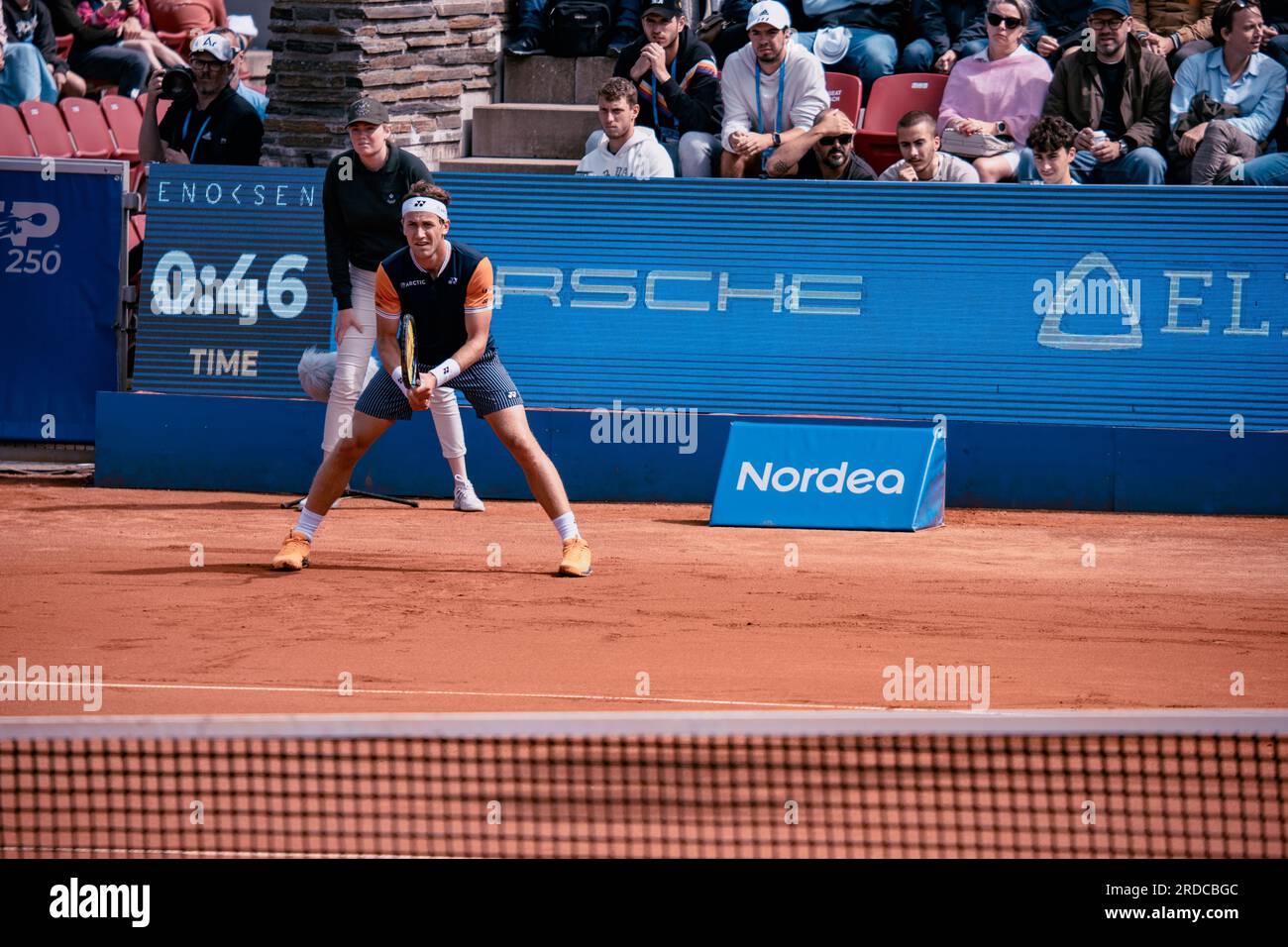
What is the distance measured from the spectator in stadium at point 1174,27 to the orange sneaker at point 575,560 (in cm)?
601

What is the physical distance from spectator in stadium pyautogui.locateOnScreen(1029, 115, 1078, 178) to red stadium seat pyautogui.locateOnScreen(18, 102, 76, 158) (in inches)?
316

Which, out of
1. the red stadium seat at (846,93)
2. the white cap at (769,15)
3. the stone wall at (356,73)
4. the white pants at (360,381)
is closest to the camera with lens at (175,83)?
the stone wall at (356,73)

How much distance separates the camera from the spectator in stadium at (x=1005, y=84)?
11898mm

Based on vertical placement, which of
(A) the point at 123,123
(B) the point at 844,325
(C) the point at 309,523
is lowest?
(C) the point at 309,523

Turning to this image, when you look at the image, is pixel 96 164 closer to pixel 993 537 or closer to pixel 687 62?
pixel 687 62

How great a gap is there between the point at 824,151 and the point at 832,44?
7.14 feet

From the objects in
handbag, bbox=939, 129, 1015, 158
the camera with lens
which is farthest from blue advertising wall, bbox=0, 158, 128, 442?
handbag, bbox=939, 129, 1015, 158

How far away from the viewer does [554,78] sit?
46.1ft

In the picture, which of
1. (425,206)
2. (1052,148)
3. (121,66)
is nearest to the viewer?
(425,206)

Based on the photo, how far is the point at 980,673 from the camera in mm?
6539

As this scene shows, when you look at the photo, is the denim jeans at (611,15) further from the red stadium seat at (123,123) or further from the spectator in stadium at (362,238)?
the spectator in stadium at (362,238)

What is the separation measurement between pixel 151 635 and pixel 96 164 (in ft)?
17.4

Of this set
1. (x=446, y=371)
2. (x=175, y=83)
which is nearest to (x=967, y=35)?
(x=175, y=83)

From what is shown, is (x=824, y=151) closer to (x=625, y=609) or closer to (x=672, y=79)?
(x=672, y=79)
